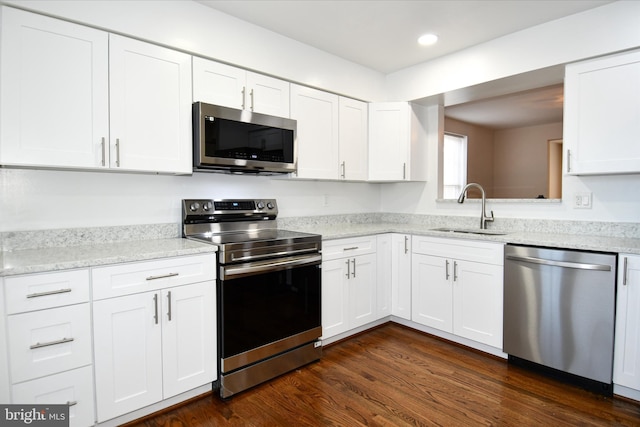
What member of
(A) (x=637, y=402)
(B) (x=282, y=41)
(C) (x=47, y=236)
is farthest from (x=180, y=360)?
(A) (x=637, y=402)

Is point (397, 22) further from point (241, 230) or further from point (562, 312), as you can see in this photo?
point (562, 312)

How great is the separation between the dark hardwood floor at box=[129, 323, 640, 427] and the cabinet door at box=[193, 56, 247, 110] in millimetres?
1875

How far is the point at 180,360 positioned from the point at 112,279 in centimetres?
60

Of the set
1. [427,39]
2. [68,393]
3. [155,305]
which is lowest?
[68,393]

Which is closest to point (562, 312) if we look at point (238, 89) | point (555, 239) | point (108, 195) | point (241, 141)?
point (555, 239)

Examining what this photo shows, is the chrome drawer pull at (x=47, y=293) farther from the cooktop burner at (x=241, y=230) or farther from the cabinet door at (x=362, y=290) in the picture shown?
the cabinet door at (x=362, y=290)

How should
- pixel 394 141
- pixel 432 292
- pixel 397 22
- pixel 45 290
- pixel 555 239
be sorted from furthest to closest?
pixel 394 141 → pixel 432 292 → pixel 397 22 → pixel 555 239 → pixel 45 290

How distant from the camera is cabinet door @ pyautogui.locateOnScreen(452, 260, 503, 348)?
257 cm

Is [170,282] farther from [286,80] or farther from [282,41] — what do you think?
[282,41]

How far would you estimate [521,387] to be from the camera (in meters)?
2.22

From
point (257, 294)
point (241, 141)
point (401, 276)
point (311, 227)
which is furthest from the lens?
point (311, 227)

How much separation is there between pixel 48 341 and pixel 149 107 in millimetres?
1329

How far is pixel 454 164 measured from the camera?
Result: 406 centimetres

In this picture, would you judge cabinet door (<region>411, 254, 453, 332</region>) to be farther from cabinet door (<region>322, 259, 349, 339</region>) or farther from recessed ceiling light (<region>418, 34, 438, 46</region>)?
recessed ceiling light (<region>418, 34, 438, 46</region>)
